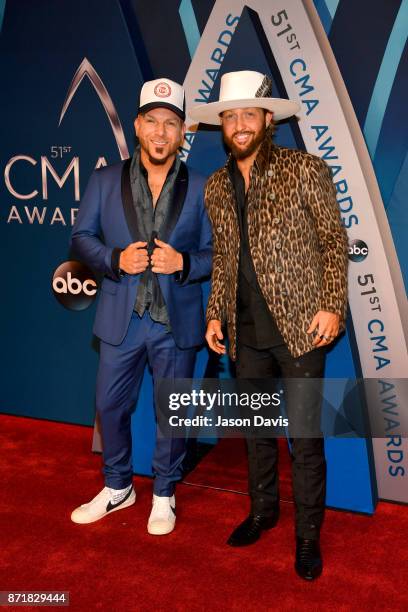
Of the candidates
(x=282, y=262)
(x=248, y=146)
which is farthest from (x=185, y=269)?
(x=248, y=146)

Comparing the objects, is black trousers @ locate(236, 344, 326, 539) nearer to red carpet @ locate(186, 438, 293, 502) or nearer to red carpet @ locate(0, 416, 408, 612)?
red carpet @ locate(0, 416, 408, 612)

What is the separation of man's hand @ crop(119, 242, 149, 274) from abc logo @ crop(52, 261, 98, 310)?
140 centimetres

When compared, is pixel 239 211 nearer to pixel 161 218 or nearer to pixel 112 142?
pixel 161 218

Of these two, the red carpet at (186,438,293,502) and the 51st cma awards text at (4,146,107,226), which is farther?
the 51st cma awards text at (4,146,107,226)

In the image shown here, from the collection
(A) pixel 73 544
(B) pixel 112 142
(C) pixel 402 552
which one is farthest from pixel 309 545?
(B) pixel 112 142

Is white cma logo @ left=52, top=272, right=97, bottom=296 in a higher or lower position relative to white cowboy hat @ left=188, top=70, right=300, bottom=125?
lower

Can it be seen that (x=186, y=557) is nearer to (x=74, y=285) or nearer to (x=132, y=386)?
(x=132, y=386)

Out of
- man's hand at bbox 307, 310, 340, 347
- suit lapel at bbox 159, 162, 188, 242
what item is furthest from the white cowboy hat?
man's hand at bbox 307, 310, 340, 347

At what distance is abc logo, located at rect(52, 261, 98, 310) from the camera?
13.7 feet

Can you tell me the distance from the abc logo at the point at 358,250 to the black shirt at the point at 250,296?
0.72 m

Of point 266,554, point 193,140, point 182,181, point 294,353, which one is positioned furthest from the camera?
point 193,140

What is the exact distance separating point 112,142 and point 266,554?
254cm

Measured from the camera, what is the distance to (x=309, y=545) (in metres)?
2.64

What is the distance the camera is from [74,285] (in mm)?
4219
